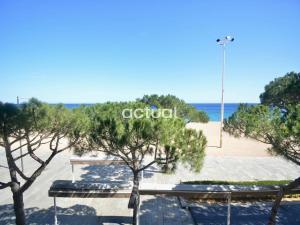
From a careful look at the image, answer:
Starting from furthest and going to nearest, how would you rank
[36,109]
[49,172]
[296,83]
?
[49,172] < [296,83] < [36,109]

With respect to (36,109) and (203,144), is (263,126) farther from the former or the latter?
(36,109)

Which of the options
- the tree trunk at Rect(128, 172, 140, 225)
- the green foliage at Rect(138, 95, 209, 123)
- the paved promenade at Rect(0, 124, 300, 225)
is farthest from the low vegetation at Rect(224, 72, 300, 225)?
the green foliage at Rect(138, 95, 209, 123)

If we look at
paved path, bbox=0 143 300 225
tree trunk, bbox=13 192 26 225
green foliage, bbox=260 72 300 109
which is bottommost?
paved path, bbox=0 143 300 225

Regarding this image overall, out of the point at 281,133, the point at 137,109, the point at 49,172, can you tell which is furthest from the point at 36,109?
the point at 49,172

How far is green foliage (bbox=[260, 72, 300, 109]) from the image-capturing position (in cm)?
1072

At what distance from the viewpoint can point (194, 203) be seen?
403 inches

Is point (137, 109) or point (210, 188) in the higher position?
point (137, 109)

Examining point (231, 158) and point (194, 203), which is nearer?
point (194, 203)

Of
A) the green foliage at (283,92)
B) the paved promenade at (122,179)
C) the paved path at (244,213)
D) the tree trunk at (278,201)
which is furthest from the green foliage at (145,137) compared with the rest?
the green foliage at (283,92)

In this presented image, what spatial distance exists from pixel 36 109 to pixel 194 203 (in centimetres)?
654

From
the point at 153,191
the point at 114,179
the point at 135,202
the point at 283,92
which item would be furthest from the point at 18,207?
the point at 283,92

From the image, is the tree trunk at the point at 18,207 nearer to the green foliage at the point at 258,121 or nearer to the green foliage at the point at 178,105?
the green foliage at the point at 258,121

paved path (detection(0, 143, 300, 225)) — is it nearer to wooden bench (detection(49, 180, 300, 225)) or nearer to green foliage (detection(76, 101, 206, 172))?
wooden bench (detection(49, 180, 300, 225))

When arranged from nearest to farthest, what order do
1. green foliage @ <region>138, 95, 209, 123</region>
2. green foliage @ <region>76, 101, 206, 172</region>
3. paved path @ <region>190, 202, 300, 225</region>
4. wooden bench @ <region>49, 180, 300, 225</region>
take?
1. green foliage @ <region>76, 101, 206, 172</region>
2. wooden bench @ <region>49, 180, 300, 225</region>
3. paved path @ <region>190, 202, 300, 225</region>
4. green foliage @ <region>138, 95, 209, 123</region>
